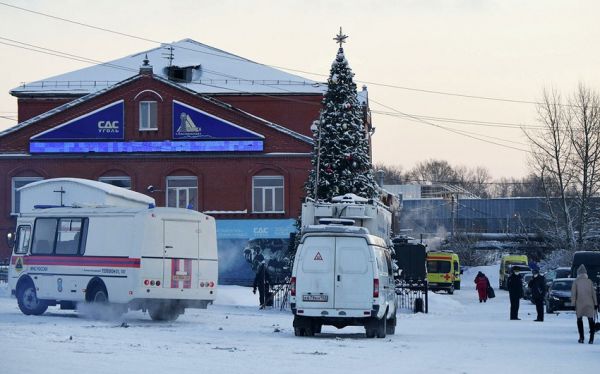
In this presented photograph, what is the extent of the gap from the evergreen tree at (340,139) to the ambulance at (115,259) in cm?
1584

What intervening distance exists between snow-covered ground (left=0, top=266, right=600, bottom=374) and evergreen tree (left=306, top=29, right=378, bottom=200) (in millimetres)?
12634

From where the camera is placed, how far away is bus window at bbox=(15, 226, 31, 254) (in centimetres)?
3122

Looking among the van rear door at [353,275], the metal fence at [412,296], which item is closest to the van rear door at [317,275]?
the van rear door at [353,275]

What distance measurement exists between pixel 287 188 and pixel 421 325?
29304 millimetres

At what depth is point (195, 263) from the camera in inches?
1172

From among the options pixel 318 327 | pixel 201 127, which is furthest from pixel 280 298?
pixel 201 127

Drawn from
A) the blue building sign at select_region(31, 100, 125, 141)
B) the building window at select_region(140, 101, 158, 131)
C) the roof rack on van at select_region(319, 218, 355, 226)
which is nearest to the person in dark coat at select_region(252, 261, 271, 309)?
the roof rack on van at select_region(319, 218, 355, 226)

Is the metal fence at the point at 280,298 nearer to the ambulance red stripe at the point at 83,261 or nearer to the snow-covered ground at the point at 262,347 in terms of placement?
the snow-covered ground at the point at 262,347

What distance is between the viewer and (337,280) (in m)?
24.5

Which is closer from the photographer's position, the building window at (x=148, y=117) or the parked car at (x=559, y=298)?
the parked car at (x=559, y=298)

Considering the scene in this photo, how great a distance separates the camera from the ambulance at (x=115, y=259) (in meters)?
28.5

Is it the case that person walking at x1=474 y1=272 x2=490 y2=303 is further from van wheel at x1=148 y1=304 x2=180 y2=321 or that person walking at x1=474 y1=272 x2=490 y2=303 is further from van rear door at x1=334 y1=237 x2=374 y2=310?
van rear door at x1=334 y1=237 x2=374 y2=310

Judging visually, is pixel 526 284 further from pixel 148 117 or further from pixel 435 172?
Result: pixel 435 172

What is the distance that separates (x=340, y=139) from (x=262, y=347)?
84.6 ft
